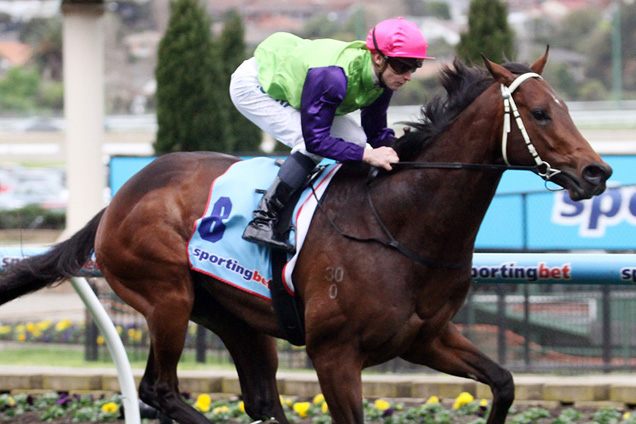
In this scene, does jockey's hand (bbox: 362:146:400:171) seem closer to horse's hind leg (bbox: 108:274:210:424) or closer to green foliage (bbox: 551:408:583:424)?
horse's hind leg (bbox: 108:274:210:424)

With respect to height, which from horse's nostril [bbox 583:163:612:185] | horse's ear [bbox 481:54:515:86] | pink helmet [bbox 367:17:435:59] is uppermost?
pink helmet [bbox 367:17:435:59]

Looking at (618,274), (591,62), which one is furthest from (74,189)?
(591,62)

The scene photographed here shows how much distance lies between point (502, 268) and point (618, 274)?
54 centimetres

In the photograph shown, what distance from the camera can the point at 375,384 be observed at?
560cm

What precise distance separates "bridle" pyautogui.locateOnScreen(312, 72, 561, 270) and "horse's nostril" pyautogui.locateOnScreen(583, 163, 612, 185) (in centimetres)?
13

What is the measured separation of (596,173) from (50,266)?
2763 mm

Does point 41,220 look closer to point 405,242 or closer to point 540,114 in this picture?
point 405,242

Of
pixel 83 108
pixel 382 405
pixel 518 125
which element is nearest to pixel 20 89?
pixel 83 108

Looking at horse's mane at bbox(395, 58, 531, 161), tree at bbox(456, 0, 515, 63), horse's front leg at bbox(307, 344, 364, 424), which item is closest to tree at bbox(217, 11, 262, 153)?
tree at bbox(456, 0, 515, 63)

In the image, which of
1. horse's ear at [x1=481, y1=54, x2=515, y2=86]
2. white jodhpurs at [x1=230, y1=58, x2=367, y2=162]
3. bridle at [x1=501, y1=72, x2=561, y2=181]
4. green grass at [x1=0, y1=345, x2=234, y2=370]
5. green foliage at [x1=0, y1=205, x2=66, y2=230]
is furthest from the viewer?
green foliage at [x1=0, y1=205, x2=66, y2=230]

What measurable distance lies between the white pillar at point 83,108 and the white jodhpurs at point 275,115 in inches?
329

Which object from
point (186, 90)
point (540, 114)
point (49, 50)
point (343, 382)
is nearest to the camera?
point (540, 114)

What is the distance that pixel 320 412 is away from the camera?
529cm

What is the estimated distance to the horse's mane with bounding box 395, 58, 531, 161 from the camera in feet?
12.4
